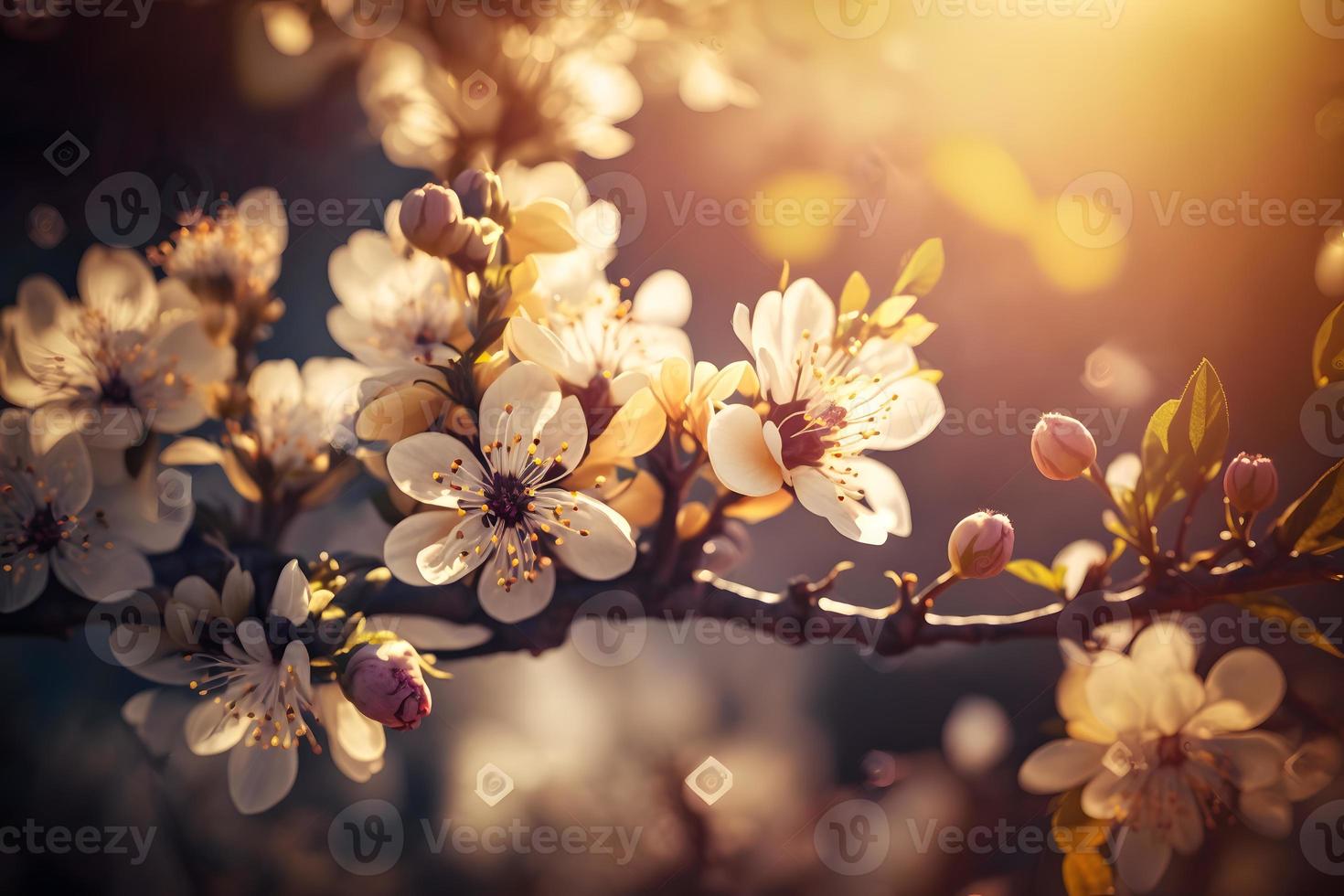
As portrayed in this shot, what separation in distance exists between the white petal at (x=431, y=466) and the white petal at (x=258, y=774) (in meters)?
0.20

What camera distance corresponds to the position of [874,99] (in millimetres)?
789

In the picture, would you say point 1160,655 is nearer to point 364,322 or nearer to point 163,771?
point 364,322

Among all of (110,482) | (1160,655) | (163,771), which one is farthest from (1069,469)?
(163,771)

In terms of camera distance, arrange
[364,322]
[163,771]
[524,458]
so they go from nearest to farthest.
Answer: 1. [524,458]
2. [364,322]
3. [163,771]

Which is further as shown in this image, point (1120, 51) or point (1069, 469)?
point (1120, 51)

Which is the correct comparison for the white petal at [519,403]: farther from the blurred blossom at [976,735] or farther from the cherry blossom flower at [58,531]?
the blurred blossom at [976,735]

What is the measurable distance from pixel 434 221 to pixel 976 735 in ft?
2.27

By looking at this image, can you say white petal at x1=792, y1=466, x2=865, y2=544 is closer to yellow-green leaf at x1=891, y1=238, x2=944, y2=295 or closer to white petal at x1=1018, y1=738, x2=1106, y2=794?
yellow-green leaf at x1=891, y1=238, x2=944, y2=295

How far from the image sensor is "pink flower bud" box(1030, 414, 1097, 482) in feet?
1.46

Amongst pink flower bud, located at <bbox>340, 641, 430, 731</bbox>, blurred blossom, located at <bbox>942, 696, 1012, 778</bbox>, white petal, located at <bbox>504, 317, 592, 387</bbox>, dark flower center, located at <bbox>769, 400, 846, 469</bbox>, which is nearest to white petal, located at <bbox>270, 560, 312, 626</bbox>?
pink flower bud, located at <bbox>340, 641, 430, 731</bbox>

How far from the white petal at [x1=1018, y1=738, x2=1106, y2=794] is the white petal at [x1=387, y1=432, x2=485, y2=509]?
1.46 feet

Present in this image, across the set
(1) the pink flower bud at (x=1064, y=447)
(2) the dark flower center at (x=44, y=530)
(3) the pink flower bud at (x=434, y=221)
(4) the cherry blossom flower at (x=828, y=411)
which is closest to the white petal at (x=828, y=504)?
(4) the cherry blossom flower at (x=828, y=411)

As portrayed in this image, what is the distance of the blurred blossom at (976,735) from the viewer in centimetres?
79

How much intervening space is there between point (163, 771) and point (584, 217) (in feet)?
1.99
